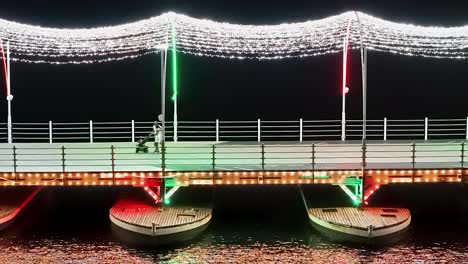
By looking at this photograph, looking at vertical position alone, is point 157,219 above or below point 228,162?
below

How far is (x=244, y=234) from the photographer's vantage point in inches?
601

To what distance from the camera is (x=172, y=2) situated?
42688 mm

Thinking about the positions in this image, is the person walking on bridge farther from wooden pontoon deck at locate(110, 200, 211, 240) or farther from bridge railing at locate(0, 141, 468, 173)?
wooden pontoon deck at locate(110, 200, 211, 240)

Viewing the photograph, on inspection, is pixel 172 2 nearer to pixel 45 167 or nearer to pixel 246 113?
pixel 246 113

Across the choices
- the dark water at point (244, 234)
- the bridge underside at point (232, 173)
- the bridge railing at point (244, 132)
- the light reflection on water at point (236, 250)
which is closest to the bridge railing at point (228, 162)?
the bridge underside at point (232, 173)

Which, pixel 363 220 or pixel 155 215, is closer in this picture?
pixel 363 220

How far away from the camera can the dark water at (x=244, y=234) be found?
13.7m

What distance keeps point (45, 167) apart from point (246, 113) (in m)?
29.5

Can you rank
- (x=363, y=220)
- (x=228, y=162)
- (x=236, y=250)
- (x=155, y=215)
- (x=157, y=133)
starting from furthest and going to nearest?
1. (x=157, y=133)
2. (x=228, y=162)
3. (x=155, y=215)
4. (x=363, y=220)
5. (x=236, y=250)

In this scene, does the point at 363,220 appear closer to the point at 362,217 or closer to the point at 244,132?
the point at 362,217

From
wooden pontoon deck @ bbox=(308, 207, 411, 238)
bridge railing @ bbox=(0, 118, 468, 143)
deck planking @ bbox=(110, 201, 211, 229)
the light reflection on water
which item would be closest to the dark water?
the light reflection on water

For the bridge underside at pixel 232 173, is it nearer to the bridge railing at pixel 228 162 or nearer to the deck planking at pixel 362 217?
the bridge railing at pixel 228 162

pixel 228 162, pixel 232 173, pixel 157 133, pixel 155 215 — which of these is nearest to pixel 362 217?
pixel 232 173

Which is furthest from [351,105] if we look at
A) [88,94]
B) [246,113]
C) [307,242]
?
[307,242]
